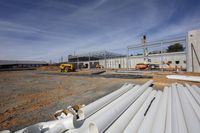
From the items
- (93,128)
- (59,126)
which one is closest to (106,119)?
(93,128)

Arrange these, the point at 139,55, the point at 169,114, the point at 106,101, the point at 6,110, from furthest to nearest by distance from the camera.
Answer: the point at 139,55, the point at 6,110, the point at 106,101, the point at 169,114

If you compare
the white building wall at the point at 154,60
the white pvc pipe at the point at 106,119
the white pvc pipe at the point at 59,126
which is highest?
the white building wall at the point at 154,60

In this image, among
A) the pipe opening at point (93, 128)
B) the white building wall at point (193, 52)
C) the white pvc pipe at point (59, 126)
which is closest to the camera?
the pipe opening at point (93, 128)

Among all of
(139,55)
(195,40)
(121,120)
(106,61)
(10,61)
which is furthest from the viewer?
(10,61)

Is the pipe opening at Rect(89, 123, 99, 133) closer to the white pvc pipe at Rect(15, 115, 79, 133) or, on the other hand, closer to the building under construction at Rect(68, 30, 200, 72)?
the white pvc pipe at Rect(15, 115, 79, 133)

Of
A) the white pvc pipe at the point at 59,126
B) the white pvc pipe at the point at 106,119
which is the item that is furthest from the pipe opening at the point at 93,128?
the white pvc pipe at the point at 59,126

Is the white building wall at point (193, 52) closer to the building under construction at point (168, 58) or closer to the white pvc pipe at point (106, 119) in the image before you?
the building under construction at point (168, 58)

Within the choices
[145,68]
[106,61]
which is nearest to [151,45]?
[145,68]

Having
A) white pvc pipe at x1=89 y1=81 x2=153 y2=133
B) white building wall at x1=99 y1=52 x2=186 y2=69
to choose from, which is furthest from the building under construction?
white pvc pipe at x1=89 y1=81 x2=153 y2=133

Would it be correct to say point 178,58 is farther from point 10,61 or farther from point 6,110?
point 10,61

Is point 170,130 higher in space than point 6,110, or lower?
higher

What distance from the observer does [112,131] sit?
8.02 feet

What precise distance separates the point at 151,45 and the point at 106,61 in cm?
1382

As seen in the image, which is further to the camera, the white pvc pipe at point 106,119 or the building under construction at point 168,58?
the building under construction at point 168,58
